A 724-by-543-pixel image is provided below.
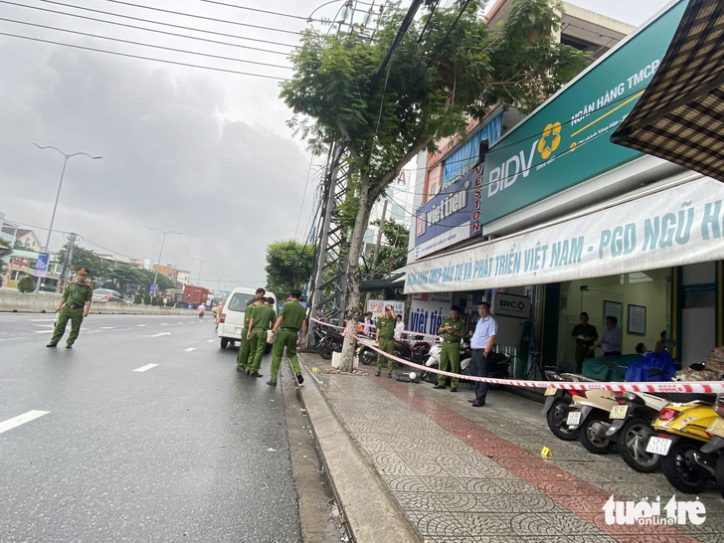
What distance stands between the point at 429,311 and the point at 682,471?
11467mm

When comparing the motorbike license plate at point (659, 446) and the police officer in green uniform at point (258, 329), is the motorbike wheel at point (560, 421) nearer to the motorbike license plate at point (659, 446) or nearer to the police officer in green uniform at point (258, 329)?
the motorbike license plate at point (659, 446)

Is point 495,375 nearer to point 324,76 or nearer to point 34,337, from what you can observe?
point 324,76

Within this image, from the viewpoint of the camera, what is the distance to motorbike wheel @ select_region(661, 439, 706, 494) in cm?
373

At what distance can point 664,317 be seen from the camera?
26.7 feet

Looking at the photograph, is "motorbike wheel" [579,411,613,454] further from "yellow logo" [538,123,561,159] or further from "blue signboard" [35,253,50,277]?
"blue signboard" [35,253,50,277]

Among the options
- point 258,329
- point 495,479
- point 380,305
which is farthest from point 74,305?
point 380,305

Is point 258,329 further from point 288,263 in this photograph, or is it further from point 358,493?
point 288,263

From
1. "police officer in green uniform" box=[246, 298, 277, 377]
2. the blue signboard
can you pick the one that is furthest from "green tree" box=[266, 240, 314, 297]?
"police officer in green uniform" box=[246, 298, 277, 377]

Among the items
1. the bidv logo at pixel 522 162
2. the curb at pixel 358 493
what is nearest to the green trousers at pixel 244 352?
the curb at pixel 358 493

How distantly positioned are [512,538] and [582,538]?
452 mm

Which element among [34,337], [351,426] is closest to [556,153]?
[351,426]

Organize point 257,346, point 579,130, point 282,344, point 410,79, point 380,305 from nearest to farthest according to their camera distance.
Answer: point 579,130, point 282,344, point 257,346, point 410,79, point 380,305

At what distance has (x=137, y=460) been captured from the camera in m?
3.70

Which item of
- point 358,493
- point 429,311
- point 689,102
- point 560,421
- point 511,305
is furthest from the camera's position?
point 429,311
